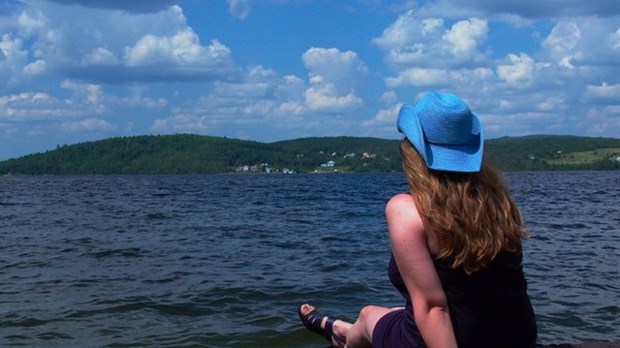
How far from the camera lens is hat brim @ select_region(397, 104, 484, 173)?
3.86 meters

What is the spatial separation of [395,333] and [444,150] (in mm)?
1212

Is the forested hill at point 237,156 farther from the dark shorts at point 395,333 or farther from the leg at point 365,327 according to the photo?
the dark shorts at point 395,333

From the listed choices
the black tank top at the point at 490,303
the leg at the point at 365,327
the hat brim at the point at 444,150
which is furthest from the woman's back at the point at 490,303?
the leg at the point at 365,327

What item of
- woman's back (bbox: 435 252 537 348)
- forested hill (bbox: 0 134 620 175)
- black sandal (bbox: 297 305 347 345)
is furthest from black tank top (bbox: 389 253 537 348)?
forested hill (bbox: 0 134 620 175)

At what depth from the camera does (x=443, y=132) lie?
3986 millimetres

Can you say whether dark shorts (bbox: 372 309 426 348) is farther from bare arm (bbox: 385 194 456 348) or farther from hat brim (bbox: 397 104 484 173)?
hat brim (bbox: 397 104 484 173)

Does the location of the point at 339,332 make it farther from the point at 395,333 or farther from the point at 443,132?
the point at 443,132

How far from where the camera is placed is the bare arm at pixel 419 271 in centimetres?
376

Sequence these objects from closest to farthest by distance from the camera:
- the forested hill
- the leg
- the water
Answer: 1. the leg
2. the water
3. the forested hill

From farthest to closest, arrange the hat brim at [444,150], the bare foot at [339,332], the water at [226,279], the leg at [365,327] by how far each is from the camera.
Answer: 1. the water at [226,279]
2. the bare foot at [339,332]
3. the leg at [365,327]
4. the hat brim at [444,150]

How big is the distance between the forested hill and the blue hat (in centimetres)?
13132

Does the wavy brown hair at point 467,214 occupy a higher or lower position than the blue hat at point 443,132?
lower

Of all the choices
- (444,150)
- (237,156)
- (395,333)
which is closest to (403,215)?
(444,150)

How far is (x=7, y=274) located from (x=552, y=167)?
124m
